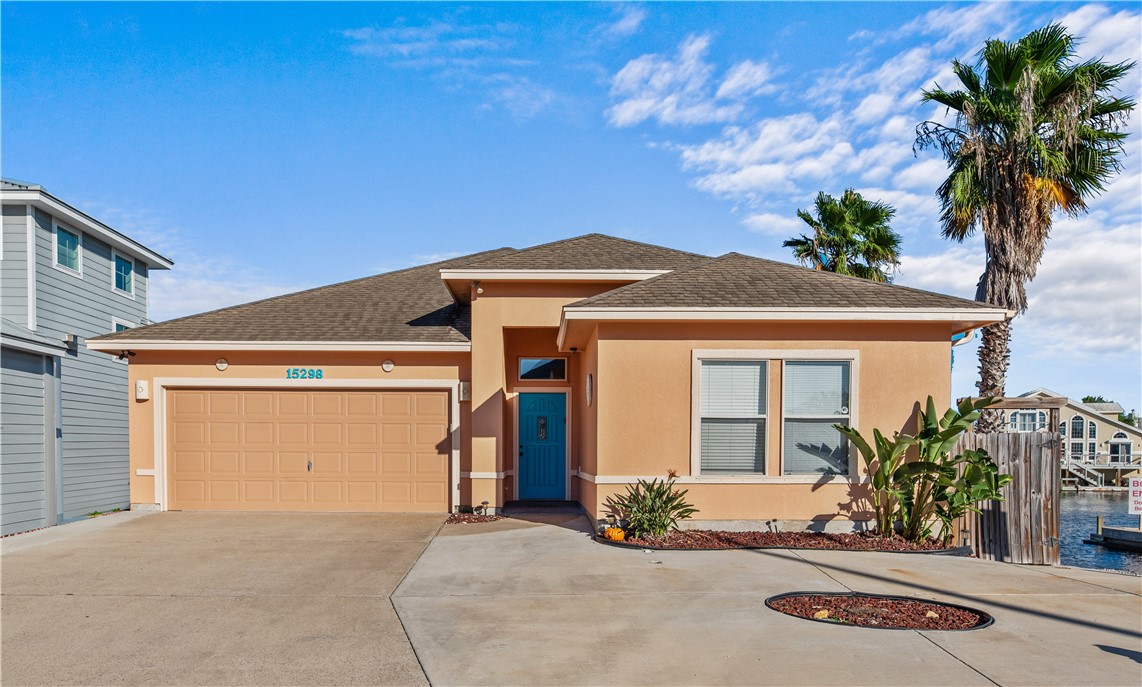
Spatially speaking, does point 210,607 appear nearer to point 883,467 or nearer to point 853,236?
point 883,467

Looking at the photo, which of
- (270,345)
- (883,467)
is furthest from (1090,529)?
(270,345)

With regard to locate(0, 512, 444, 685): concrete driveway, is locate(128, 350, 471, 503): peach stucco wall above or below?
above

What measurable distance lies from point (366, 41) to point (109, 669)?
9987mm

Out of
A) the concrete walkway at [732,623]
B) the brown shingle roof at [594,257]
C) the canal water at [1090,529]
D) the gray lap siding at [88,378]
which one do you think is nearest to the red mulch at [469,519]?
the concrete walkway at [732,623]

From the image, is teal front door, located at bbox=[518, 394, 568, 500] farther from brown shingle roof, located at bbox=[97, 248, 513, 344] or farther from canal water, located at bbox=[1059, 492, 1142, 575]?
canal water, located at bbox=[1059, 492, 1142, 575]

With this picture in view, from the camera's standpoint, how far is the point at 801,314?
9148mm

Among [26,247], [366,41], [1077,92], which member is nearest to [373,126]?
[366,41]

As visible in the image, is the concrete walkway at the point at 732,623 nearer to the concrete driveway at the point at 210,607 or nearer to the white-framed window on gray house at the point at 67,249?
the concrete driveway at the point at 210,607

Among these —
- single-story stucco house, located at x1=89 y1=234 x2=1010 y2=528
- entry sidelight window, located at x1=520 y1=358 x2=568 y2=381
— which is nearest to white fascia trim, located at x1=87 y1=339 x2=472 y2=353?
single-story stucco house, located at x1=89 y1=234 x2=1010 y2=528

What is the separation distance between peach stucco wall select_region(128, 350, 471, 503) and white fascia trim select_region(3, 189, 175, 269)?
406 centimetres

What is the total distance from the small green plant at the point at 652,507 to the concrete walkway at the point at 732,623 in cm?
73

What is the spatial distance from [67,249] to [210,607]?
11.8 meters

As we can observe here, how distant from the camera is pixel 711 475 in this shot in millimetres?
9375

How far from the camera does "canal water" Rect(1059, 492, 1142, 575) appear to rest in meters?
15.8
